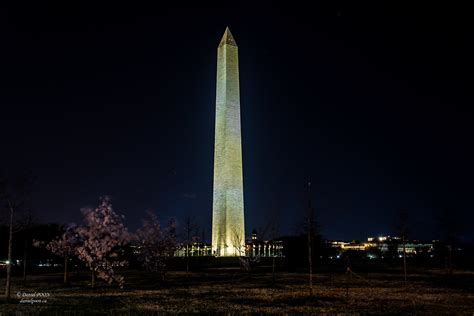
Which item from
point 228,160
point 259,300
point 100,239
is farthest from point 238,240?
point 259,300

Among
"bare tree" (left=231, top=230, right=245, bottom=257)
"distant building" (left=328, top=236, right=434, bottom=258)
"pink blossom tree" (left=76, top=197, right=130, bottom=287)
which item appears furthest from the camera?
"distant building" (left=328, top=236, right=434, bottom=258)

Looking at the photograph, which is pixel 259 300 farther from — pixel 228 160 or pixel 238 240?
pixel 228 160

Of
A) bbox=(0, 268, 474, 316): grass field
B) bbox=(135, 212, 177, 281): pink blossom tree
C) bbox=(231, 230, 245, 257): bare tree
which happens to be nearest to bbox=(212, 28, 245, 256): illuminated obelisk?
bbox=(231, 230, 245, 257): bare tree

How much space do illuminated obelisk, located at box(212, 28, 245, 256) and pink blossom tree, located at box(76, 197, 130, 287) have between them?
19.1 m

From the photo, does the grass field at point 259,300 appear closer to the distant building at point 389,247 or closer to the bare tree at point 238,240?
the bare tree at point 238,240

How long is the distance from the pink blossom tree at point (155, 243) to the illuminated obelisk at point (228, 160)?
11.1 m

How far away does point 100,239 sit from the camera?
28219 millimetres

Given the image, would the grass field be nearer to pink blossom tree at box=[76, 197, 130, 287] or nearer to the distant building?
pink blossom tree at box=[76, 197, 130, 287]

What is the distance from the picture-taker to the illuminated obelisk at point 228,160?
48531 mm

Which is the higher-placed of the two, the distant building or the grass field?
the distant building

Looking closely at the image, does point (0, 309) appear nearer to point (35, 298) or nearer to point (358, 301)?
point (35, 298)

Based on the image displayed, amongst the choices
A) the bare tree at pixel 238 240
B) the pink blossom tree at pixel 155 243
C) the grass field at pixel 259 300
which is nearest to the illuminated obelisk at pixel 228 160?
the bare tree at pixel 238 240

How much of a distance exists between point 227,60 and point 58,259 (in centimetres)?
3724

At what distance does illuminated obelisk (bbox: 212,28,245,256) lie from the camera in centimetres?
4853
